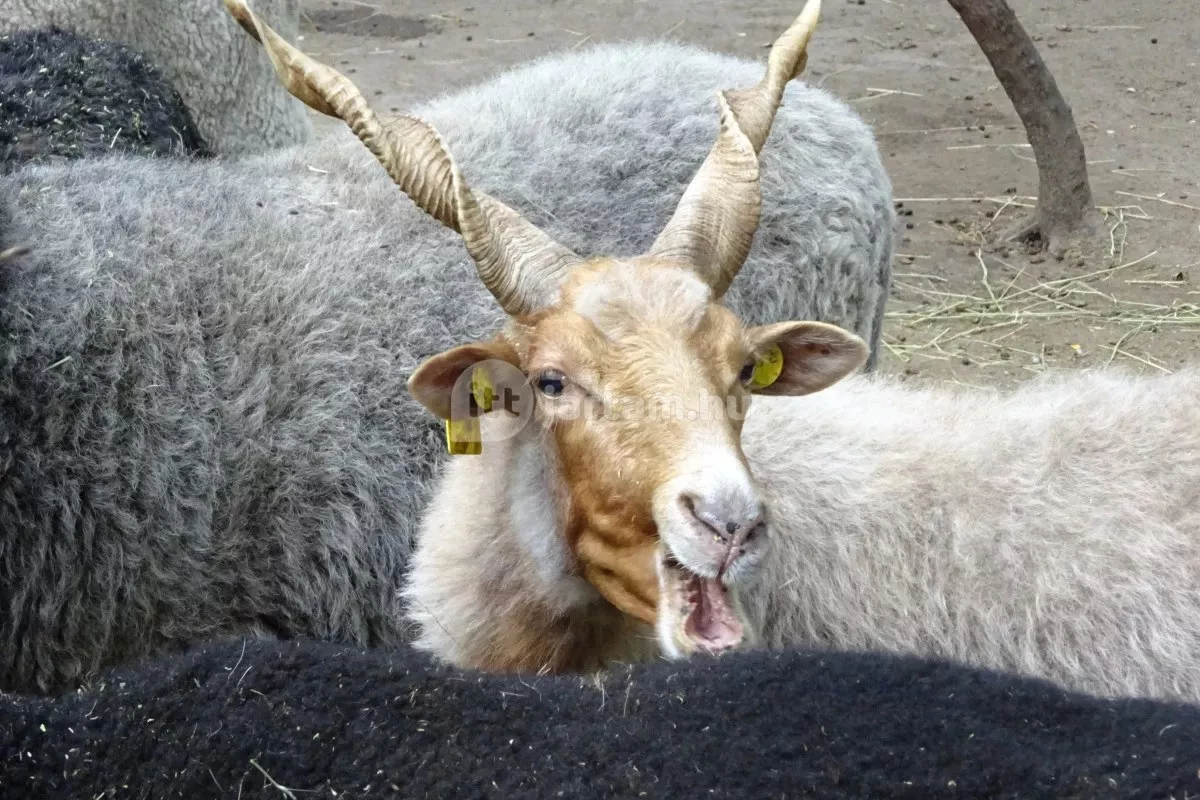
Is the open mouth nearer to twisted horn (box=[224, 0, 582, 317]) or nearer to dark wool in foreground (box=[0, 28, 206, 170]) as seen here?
twisted horn (box=[224, 0, 582, 317])

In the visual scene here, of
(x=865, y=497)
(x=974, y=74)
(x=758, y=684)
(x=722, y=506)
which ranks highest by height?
(x=722, y=506)

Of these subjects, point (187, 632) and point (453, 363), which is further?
point (187, 632)

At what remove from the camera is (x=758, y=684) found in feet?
7.84

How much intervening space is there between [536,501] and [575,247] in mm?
1468

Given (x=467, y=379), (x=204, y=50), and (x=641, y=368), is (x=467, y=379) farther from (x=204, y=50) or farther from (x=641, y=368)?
(x=204, y=50)

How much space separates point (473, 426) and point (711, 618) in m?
0.84

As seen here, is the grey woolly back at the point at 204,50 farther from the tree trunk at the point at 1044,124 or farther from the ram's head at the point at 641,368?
the tree trunk at the point at 1044,124

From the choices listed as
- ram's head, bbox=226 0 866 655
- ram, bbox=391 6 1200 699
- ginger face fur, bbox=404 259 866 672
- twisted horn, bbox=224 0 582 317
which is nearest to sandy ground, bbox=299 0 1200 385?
ram, bbox=391 6 1200 699

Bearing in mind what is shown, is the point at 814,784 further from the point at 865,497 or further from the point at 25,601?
the point at 25,601

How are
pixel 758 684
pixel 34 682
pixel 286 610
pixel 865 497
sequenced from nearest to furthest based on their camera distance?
1. pixel 758 684
2. pixel 865 497
3. pixel 34 682
4. pixel 286 610

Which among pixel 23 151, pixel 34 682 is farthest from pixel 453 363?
pixel 23 151

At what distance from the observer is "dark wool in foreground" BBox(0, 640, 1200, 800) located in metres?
2.19

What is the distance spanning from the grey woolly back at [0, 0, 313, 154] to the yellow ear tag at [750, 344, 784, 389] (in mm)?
3451

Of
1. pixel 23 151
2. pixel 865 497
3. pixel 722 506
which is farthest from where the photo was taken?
pixel 23 151
